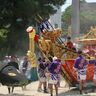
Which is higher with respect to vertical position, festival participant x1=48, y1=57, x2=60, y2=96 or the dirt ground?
festival participant x1=48, y1=57, x2=60, y2=96

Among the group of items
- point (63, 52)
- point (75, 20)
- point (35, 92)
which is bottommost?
point (35, 92)

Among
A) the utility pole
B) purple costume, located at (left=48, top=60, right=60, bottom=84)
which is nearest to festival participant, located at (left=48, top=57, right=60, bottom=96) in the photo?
purple costume, located at (left=48, top=60, right=60, bottom=84)

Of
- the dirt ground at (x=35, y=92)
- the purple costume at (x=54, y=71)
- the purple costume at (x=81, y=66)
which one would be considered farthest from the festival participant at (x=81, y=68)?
the purple costume at (x=54, y=71)

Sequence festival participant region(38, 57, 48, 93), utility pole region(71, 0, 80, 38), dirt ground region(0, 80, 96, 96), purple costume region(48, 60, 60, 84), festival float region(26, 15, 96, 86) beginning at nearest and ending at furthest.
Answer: purple costume region(48, 60, 60, 84) < dirt ground region(0, 80, 96, 96) < festival participant region(38, 57, 48, 93) < festival float region(26, 15, 96, 86) < utility pole region(71, 0, 80, 38)

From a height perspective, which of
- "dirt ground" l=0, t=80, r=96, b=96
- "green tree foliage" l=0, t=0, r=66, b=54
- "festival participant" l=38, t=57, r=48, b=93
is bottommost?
"dirt ground" l=0, t=80, r=96, b=96

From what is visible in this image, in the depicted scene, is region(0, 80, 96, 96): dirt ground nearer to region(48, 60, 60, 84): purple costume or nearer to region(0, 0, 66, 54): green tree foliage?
region(48, 60, 60, 84): purple costume

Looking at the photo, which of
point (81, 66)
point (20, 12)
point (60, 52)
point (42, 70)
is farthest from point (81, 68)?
point (20, 12)

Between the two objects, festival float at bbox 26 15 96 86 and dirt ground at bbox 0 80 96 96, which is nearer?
dirt ground at bbox 0 80 96 96

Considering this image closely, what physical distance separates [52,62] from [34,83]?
311 inches

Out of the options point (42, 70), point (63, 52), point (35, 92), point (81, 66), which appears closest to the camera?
point (81, 66)

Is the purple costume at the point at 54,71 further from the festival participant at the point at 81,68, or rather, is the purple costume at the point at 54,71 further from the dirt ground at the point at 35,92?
the dirt ground at the point at 35,92

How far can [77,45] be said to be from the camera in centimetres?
2564

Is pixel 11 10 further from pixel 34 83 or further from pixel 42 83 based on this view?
pixel 34 83

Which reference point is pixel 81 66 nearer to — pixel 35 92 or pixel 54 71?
pixel 54 71
